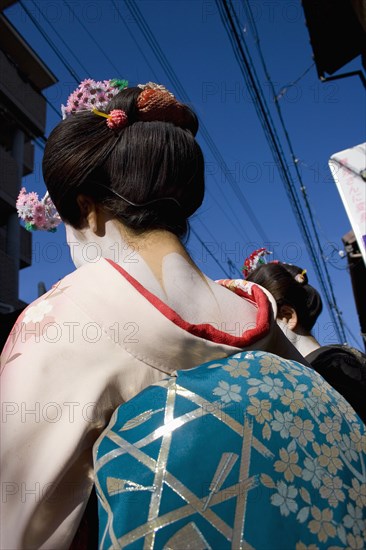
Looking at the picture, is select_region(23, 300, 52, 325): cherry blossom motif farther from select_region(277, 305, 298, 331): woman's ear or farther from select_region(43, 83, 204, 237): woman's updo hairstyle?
select_region(277, 305, 298, 331): woman's ear

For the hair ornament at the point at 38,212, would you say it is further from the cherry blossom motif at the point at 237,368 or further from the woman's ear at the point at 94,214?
the cherry blossom motif at the point at 237,368

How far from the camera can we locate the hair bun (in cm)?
135

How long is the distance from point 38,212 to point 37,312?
1.89ft

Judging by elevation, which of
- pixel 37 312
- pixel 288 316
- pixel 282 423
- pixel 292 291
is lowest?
pixel 288 316

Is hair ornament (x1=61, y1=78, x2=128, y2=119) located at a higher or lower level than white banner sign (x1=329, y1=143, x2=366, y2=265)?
higher

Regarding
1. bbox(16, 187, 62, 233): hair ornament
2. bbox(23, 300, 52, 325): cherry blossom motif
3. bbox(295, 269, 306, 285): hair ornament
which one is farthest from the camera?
bbox(295, 269, 306, 285): hair ornament

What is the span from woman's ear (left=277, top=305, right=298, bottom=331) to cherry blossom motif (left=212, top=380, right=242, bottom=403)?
1625mm

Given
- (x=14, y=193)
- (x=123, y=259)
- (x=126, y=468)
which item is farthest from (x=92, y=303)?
(x=14, y=193)

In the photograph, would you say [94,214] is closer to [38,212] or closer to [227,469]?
[38,212]

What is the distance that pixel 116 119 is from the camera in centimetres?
127

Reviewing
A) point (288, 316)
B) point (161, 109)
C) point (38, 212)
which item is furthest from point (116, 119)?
point (288, 316)

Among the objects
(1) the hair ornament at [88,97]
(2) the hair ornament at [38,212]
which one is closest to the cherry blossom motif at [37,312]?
(2) the hair ornament at [38,212]

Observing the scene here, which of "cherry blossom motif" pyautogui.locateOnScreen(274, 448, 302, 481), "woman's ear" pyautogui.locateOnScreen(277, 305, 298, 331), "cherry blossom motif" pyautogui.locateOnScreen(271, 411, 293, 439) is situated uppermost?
"cherry blossom motif" pyautogui.locateOnScreen(271, 411, 293, 439)

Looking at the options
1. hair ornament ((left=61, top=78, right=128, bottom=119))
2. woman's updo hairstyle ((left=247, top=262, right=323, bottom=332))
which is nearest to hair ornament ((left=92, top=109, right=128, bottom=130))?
hair ornament ((left=61, top=78, right=128, bottom=119))
